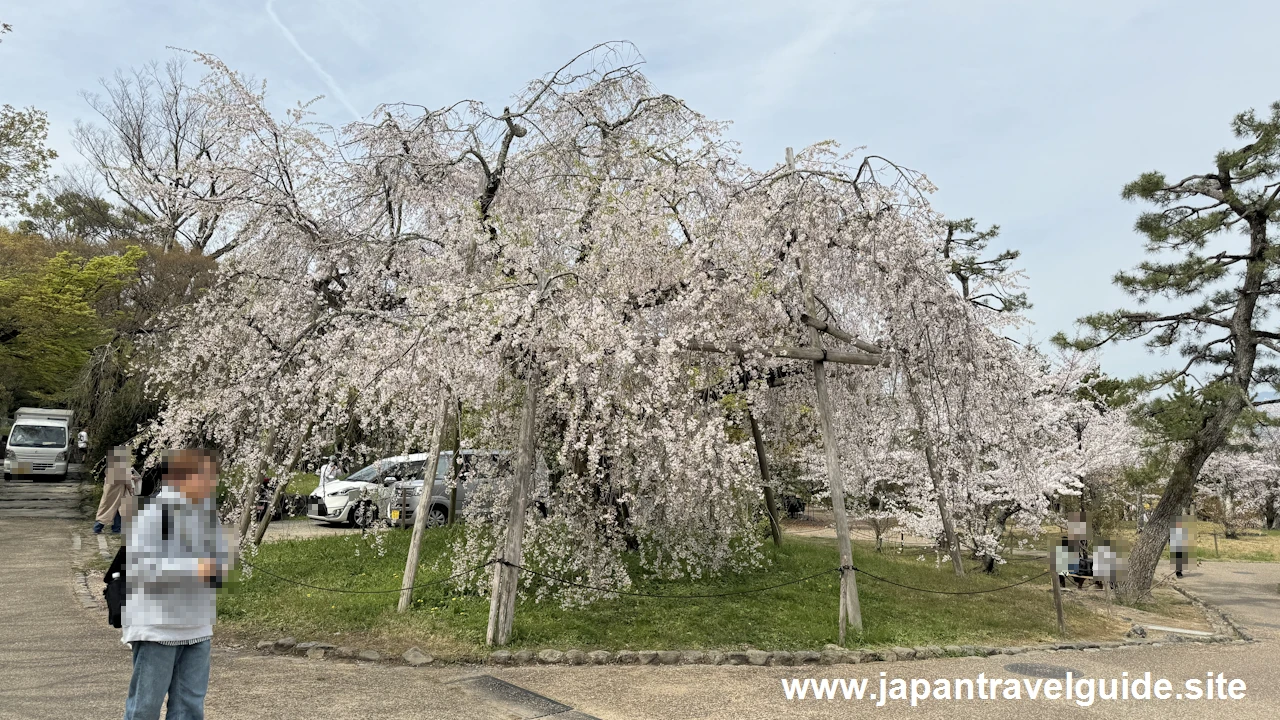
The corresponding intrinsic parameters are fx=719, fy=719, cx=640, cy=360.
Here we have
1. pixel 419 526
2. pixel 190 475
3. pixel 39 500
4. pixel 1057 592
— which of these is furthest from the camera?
pixel 39 500

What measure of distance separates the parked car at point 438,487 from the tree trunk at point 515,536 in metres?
1.18

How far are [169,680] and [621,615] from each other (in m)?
4.60

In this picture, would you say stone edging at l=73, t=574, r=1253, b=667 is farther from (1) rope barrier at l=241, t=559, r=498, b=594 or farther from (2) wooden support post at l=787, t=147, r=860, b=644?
(1) rope barrier at l=241, t=559, r=498, b=594

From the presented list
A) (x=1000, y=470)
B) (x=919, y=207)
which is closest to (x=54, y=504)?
(x=919, y=207)

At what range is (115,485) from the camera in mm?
9492

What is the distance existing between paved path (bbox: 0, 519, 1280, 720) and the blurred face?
2.11 meters

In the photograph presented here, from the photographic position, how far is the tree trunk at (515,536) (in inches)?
242

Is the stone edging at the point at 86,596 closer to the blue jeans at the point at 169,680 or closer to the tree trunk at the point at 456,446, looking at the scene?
the tree trunk at the point at 456,446

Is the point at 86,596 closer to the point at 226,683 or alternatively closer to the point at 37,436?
the point at 226,683

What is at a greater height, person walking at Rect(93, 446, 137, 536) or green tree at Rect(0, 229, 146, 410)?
green tree at Rect(0, 229, 146, 410)

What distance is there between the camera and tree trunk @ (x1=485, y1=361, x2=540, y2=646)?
242 inches

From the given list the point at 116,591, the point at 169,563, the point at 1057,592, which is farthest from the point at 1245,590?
the point at 116,591

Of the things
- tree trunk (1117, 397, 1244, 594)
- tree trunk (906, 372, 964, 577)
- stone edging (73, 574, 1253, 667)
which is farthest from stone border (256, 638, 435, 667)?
tree trunk (1117, 397, 1244, 594)

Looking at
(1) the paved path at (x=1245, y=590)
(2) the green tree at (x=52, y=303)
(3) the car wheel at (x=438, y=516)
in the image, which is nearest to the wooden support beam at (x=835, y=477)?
(1) the paved path at (x=1245, y=590)
